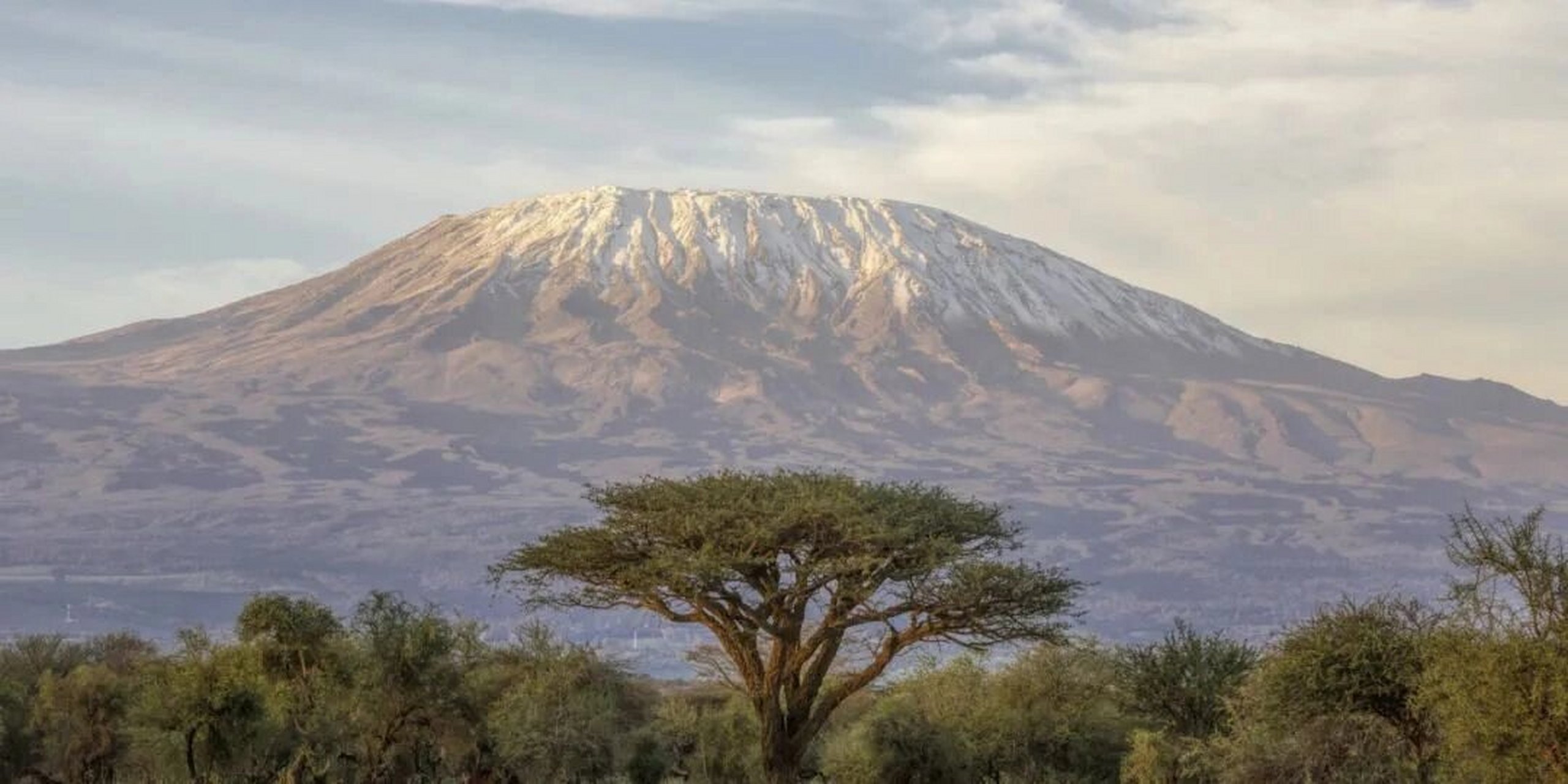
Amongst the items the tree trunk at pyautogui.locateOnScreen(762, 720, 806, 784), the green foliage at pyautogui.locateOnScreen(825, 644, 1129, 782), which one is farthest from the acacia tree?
the green foliage at pyautogui.locateOnScreen(825, 644, 1129, 782)

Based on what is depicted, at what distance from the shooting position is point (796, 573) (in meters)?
45.2

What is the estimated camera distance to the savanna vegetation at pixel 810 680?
41094 millimetres

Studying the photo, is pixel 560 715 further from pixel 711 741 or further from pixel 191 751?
pixel 191 751

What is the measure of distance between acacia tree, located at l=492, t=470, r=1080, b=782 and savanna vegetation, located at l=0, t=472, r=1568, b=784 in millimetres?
76

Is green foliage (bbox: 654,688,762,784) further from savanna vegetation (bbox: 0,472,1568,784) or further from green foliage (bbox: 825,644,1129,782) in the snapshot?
green foliage (bbox: 825,644,1129,782)

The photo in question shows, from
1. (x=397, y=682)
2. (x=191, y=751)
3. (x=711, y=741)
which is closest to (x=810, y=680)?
(x=397, y=682)

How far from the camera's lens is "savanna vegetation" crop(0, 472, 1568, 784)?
41094mm

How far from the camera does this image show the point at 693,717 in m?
59.1

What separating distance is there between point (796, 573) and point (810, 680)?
8.57 feet

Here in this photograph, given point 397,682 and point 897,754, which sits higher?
point 397,682

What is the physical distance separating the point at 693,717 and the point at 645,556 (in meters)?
13.4

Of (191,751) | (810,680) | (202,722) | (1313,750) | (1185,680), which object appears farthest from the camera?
(1185,680)

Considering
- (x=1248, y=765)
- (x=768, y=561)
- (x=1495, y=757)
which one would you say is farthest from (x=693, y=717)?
(x=1495, y=757)

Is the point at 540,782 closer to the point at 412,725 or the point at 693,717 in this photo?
the point at 412,725
